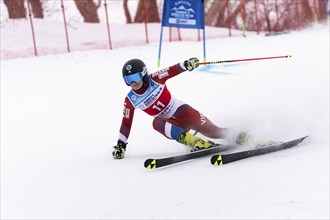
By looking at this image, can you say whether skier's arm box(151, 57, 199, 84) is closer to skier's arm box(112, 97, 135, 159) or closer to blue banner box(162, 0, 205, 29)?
skier's arm box(112, 97, 135, 159)

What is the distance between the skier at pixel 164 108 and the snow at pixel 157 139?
32 centimetres

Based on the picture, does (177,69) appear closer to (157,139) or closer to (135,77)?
(135,77)

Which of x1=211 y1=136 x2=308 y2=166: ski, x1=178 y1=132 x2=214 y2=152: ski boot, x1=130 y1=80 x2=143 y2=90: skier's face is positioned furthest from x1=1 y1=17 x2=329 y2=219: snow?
x1=130 y1=80 x2=143 y2=90: skier's face

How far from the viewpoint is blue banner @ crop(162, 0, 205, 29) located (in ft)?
38.3

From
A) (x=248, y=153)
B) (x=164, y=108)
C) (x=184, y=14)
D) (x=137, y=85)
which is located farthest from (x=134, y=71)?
(x=184, y=14)

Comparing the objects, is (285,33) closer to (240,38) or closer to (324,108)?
(240,38)

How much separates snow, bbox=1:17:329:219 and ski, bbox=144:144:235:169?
64 mm

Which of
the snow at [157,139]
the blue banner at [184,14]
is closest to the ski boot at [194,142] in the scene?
the snow at [157,139]

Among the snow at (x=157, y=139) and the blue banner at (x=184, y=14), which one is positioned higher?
the blue banner at (x=184, y=14)

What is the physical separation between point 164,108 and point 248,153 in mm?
1147

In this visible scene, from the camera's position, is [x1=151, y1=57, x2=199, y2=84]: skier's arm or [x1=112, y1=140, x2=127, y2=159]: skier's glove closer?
[x1=151, y1=57, x2=199, y2=84]: skier's arm

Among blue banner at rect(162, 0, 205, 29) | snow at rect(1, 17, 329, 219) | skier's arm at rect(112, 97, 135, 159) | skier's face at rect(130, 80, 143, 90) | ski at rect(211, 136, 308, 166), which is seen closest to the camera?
snow at rect(1, 17, 329, 219)

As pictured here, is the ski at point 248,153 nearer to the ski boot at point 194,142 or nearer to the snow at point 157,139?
the snow at point 157,139

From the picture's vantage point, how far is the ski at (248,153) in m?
4.69
